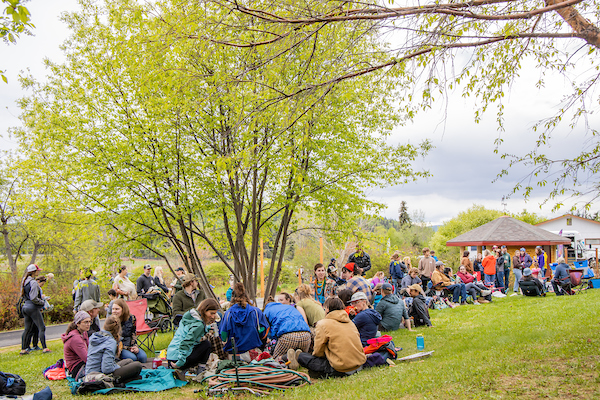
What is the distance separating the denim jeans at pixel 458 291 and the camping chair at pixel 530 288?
7.61 feet

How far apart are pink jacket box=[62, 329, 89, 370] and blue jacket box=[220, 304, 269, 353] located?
6.47ft

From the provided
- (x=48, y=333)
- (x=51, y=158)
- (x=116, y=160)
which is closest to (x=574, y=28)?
(x=116, y=160)

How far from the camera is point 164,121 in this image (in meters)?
9.86

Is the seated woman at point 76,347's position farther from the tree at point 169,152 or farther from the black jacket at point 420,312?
the black jacket at point 420,312

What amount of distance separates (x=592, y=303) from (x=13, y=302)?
20164 millimetres

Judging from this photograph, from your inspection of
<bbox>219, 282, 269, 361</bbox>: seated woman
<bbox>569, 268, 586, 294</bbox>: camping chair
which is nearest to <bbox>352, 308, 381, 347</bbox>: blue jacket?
<bbox>219, 282, 269, 361</bbox>: seated woman

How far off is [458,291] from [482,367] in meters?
8.44

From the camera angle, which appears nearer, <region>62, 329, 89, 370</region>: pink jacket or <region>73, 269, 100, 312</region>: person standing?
<region>62, 329, 89, 370</region>: pink jacket

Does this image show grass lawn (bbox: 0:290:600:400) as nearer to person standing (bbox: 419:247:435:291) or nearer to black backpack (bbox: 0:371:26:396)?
black backpack (bbox: 0:371:26:396)

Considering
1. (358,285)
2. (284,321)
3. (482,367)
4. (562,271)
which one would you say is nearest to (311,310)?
(284,321)

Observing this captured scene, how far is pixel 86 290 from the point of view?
1023 cm

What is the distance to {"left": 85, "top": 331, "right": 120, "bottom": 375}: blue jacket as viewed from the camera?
5699 millimetres

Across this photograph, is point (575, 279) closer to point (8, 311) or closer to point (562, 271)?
point (562, 271)

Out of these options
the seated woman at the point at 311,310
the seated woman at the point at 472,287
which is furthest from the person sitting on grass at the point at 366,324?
the seated woman at the point at 472,287
